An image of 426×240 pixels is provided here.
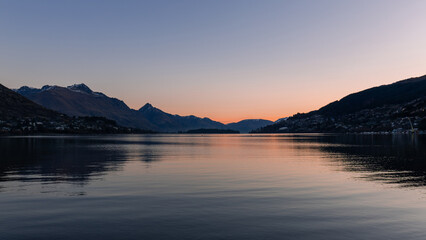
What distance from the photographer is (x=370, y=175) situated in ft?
147

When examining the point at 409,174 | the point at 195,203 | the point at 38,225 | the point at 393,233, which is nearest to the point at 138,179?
the point at 195,203

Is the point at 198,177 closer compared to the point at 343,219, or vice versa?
the point at 343,219

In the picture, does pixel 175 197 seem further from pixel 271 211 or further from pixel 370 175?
pixel 370 175

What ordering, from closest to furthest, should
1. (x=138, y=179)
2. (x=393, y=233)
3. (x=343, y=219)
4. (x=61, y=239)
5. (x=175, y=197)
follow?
(x=61, y=239)
(x=393, y=233)
(x=343, y=219)
(x=175, y=197)
(x=138, y=179)

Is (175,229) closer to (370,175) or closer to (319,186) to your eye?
(319,186)

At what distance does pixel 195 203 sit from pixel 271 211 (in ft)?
21.0

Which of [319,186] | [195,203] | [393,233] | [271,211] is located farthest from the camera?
[319,186]

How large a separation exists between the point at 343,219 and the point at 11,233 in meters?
20.2

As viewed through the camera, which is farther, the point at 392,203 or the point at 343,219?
the point at 392,203

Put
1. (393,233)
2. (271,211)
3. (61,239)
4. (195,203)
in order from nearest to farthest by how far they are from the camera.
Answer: (61,239) < (393,233) < (271,211) < (195,203)

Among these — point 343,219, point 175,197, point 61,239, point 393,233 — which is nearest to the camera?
point 61,239

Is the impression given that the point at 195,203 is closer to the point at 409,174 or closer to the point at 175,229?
the point at 175,229

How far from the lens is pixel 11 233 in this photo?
59.9 feet

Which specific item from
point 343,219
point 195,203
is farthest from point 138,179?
point 343,219
